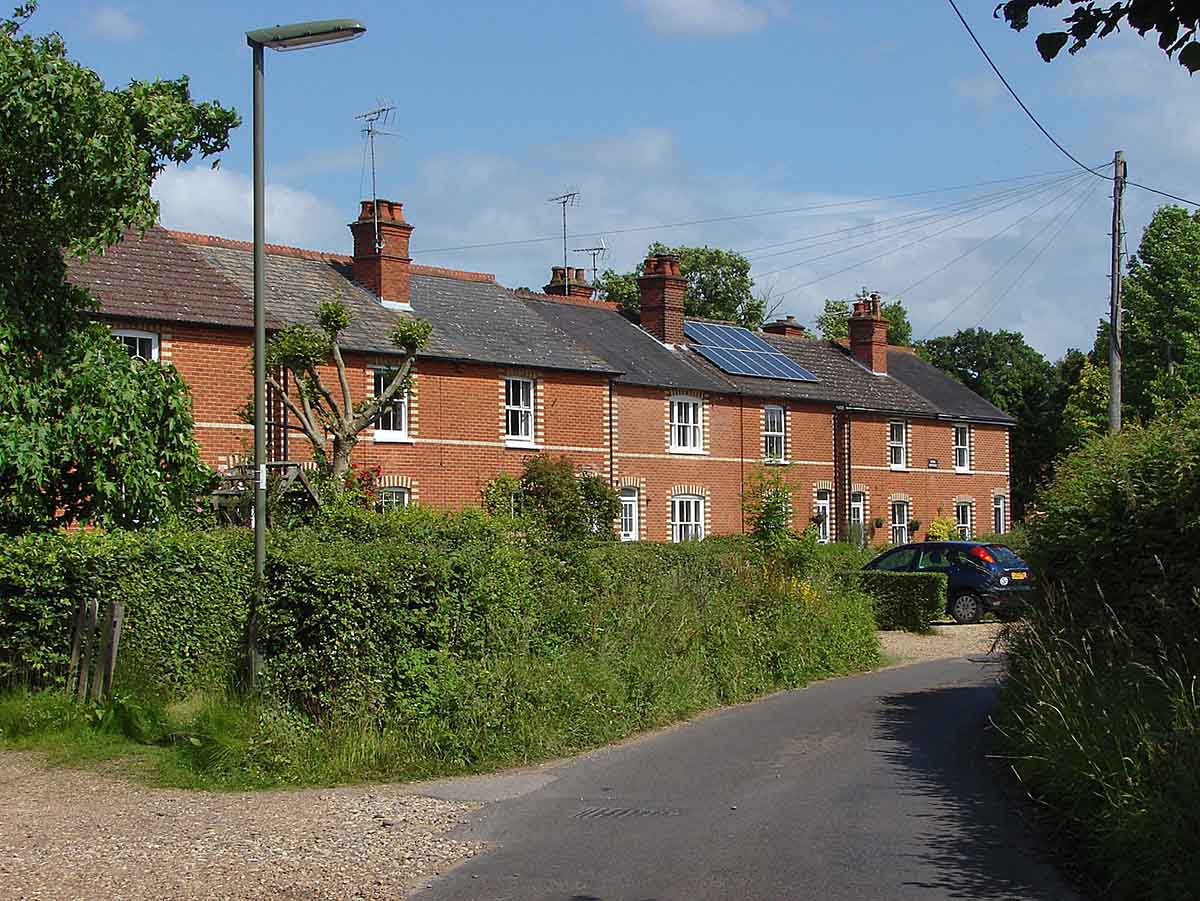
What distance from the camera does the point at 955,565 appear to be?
28.0 m

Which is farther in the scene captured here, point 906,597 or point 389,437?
point 389,437

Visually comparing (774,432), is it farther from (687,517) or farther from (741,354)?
(687,517)

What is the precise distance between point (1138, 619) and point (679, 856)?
15.2 ft

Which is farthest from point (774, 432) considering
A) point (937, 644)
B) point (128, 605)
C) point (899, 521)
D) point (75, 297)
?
point (128, 605)

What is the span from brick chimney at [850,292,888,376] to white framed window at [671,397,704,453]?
40.1 ft

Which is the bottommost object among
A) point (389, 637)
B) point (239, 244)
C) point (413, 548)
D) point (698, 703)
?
point (698, 703)

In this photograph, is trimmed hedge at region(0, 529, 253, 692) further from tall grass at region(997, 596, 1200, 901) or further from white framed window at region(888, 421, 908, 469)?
white framed window at region(888, 421, 908, 469)

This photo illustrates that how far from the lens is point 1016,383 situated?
73.8 meters

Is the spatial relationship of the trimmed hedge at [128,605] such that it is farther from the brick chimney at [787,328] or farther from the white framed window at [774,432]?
the brick chimney at [787,328]

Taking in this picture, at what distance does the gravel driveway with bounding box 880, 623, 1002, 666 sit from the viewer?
22.1m

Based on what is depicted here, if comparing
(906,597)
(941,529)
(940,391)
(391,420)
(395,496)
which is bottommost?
(906,597)

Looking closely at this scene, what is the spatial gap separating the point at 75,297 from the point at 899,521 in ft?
123

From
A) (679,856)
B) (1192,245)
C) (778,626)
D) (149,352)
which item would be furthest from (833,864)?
(1192,245)

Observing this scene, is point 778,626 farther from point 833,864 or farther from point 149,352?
point 149,352
